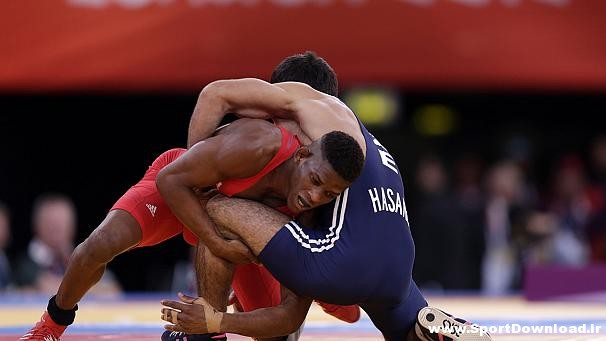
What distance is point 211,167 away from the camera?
4055 millimetres

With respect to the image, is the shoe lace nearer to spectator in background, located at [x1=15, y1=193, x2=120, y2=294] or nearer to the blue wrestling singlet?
the blue wrestling singlet

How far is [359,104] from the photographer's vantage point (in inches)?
414

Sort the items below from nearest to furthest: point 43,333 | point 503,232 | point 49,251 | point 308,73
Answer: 1. point 43,333
2. point 308,73
3. point 49,251
4. point 503,232

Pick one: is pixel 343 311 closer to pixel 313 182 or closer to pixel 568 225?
pixel 313 182

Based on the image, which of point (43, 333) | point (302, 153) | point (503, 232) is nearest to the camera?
point (302, 153)

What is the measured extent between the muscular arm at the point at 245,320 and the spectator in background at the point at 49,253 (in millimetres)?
3834

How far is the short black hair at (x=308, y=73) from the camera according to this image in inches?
191

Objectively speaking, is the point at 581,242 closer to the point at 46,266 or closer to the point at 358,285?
the point at 46,266

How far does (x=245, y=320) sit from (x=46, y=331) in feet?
A: 2.77

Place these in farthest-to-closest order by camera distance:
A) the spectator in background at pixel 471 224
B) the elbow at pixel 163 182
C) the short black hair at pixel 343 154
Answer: the spectator in background at pixel 471 224 → the elbow at pixel 163 182 → the short black hair at pixel 343 154

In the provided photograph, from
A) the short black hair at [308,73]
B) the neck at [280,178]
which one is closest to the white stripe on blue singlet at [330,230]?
the neck at [280,178]

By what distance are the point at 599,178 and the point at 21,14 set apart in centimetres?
488

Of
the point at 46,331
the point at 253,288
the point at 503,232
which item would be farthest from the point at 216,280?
the point at 503,232

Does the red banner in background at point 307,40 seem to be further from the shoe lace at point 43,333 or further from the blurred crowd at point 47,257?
the shoe lace at point 43,333
